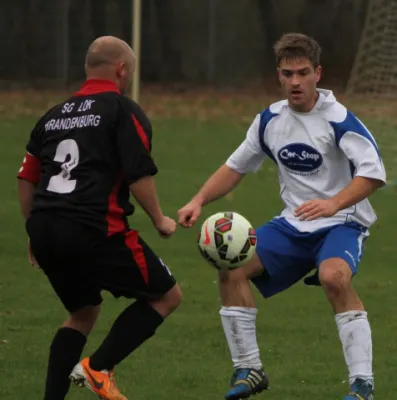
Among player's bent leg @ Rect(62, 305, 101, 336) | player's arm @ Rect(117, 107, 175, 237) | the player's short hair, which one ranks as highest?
the player's short hair

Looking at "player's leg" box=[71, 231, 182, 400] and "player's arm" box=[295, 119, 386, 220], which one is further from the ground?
"player's arm" box=[295, 119, 386, 220]

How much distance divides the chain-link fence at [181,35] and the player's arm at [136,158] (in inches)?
910

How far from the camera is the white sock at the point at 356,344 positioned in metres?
5.84

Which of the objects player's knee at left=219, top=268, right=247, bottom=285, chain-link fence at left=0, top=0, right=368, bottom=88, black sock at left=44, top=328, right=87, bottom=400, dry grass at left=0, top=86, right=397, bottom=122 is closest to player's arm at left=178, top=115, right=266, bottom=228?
player's knee at left=219, top=268, right=247, bottom=285

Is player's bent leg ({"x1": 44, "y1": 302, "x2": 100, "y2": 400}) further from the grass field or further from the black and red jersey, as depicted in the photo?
the black and red jersey

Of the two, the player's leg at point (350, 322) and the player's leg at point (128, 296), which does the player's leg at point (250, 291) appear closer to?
the player's leg at point (350, 322)

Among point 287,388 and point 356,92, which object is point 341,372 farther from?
point 356,92

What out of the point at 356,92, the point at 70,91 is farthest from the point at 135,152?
the point at 70,91

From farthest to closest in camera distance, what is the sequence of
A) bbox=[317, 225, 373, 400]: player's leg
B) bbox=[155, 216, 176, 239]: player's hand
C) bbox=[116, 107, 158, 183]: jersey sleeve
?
1. bbox=[317, 225, 373, 400]: player's leg
2. bbox=[155, 216, 176, 239]: player's hand
3. bbox=[116, 107, 158, 183]: jersey sleeve

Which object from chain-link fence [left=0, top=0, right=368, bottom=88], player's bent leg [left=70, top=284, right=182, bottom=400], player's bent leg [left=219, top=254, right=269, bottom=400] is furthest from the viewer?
chain-link fence [left=0, top=0, right=368, bottom=88]

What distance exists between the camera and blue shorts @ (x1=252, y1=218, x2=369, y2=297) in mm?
6141

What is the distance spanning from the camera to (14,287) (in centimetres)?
909

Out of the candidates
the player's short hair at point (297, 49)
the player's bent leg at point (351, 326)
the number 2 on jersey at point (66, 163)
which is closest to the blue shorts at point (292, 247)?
the player's bent leg at point (351, 326)

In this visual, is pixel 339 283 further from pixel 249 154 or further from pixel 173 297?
pixel 249 154
